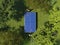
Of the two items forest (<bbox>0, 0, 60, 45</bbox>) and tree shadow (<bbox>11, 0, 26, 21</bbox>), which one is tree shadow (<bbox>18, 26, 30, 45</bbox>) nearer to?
forest (<bbox>0, 0, 60, 45</bbox>)

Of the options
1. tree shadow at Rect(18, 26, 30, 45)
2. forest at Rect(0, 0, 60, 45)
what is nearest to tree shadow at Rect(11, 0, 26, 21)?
forest at Rect(0, 0, 60, 45)

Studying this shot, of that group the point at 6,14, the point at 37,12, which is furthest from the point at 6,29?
the point at 37,12

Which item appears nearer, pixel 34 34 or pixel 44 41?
pixel 44 41

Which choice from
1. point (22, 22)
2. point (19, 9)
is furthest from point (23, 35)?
point (19, 9)

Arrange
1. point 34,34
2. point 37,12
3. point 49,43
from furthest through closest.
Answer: point 37,12 → point 34,34 → point 49,43

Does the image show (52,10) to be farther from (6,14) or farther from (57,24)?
(6,14)

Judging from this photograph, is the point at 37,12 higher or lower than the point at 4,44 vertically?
higher

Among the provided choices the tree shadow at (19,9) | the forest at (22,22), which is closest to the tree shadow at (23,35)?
the forest at (22,22)

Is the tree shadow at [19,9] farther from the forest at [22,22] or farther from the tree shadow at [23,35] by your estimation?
the tree shadow at [23,35]
